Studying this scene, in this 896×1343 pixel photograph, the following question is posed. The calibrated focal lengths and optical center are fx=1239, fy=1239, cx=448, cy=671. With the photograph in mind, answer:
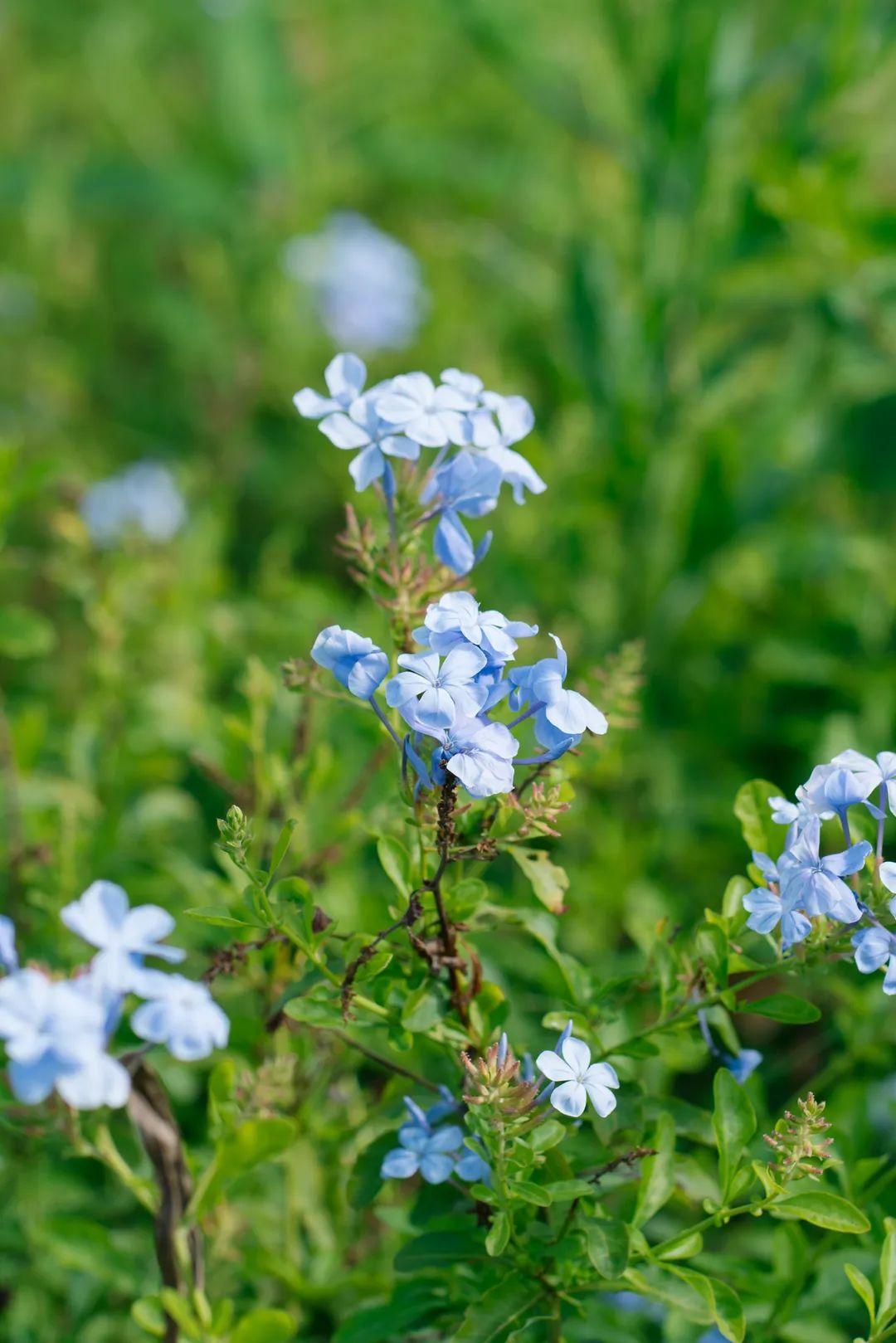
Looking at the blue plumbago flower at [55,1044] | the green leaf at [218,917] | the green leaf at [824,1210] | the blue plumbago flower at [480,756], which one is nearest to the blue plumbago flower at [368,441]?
the blue plumbago flower at [480,756]

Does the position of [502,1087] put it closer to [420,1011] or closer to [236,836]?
[420,1011]

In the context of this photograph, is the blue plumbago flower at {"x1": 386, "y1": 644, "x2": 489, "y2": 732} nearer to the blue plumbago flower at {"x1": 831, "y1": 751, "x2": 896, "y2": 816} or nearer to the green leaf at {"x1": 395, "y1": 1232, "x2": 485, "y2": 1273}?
the blue plumbago flower at {"x1": 831, "y1": 751, "x2": 896, "y2": 816}

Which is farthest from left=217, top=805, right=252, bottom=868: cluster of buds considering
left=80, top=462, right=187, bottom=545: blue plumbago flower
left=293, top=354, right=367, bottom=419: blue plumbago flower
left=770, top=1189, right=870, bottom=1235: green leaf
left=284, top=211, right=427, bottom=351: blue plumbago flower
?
left=284, top=211, right=427, bottom=351: blue plumbago flower

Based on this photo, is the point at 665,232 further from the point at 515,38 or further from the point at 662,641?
the point at 662,641

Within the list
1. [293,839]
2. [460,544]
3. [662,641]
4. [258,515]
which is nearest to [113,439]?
[258,515]

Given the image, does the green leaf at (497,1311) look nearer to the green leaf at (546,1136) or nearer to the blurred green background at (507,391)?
the green leaf at (546,1136)

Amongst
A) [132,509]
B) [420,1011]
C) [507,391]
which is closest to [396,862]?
[420,1011]
